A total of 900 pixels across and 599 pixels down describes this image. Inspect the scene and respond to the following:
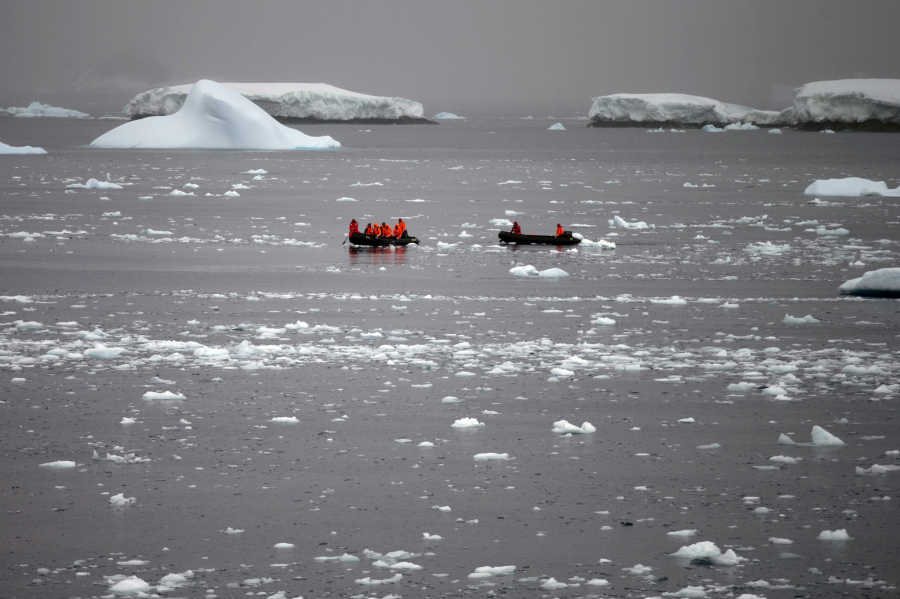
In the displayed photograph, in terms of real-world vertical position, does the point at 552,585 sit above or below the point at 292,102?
below

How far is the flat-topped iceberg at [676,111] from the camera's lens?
105 metres

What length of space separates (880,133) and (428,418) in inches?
3834

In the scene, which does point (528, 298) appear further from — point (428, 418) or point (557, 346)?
point (428, 418)

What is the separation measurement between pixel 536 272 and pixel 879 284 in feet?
17.9

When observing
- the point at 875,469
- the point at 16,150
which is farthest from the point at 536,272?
the point at 16,150

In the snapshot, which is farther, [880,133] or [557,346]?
[880,133]

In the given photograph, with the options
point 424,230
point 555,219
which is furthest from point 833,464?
point 555,219

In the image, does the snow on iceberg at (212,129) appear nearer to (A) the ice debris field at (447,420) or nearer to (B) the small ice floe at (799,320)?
(A) the ice debris field at (447,420)

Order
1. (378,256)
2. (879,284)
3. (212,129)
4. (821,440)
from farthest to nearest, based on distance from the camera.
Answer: (212,129) < (378,256) < (879,284) < (821,440)

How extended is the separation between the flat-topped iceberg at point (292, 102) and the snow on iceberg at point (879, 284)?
78.9 meters

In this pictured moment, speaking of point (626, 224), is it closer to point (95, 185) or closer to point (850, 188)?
point (850, 188)

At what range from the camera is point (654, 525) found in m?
6.73

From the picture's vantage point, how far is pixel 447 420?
9023mm

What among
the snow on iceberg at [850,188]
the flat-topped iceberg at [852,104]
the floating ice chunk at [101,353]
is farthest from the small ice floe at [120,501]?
the flat-topped iceberg at [852,104]
